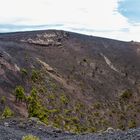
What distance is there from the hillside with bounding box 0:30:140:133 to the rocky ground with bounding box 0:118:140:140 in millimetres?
11897

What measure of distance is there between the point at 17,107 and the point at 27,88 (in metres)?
9.34

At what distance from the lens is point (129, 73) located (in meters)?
94.9

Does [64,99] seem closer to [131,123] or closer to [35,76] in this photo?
[35,76]

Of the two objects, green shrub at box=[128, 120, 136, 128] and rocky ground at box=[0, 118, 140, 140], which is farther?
green shrub at box=[128, 120, 136, 128]

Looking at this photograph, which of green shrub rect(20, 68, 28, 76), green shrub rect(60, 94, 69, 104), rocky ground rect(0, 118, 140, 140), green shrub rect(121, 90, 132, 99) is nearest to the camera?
rocky ground rect(0, 118, 140, 140)

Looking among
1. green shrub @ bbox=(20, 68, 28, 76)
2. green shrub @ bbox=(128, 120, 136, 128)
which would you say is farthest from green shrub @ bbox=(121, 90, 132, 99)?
green shrub @ bbox=(20, 68, 28, 76)

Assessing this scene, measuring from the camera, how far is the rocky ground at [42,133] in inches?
808

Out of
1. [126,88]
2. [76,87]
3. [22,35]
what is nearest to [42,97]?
[76,87]

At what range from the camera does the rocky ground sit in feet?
67.4

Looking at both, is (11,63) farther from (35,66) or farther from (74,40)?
(74,40)

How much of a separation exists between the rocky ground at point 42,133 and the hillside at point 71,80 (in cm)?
1190

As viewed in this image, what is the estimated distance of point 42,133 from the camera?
25.2 metres

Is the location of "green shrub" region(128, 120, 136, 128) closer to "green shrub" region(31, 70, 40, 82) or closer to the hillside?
the hillside

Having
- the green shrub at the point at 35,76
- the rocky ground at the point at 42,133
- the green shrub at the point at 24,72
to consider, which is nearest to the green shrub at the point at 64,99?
the green shrub at the point at 35,76
